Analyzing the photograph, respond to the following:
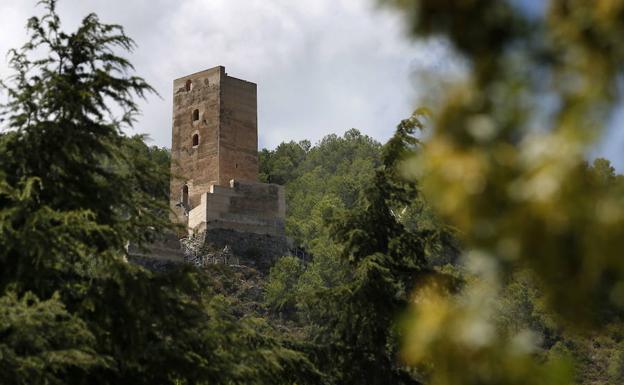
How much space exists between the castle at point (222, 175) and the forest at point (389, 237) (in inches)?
1148

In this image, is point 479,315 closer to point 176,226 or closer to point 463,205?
point 463,205

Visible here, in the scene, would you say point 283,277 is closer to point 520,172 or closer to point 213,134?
point 213,134

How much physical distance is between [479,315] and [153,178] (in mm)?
7377

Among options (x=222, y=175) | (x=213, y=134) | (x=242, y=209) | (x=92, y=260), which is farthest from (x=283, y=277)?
(x=92, y=260)

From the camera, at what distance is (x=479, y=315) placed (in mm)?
1744

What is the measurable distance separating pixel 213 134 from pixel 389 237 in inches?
1269

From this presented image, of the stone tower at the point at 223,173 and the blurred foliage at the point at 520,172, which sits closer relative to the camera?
the blurred foliage at the point at 520,172

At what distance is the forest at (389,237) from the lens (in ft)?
5.57

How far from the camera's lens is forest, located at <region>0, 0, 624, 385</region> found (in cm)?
170

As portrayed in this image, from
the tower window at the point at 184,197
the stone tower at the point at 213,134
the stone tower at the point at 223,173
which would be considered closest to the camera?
the stone tower at the point at 223,173

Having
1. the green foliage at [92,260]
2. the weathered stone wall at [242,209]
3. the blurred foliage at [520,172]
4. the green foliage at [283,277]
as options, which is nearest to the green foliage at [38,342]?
the green foliage at [92,260]

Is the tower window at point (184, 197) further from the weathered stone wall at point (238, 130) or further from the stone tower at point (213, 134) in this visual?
the weathered stone wall at point (238, 130)

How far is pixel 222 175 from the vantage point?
1671 inches

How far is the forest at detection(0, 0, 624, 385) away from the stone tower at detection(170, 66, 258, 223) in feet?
102
